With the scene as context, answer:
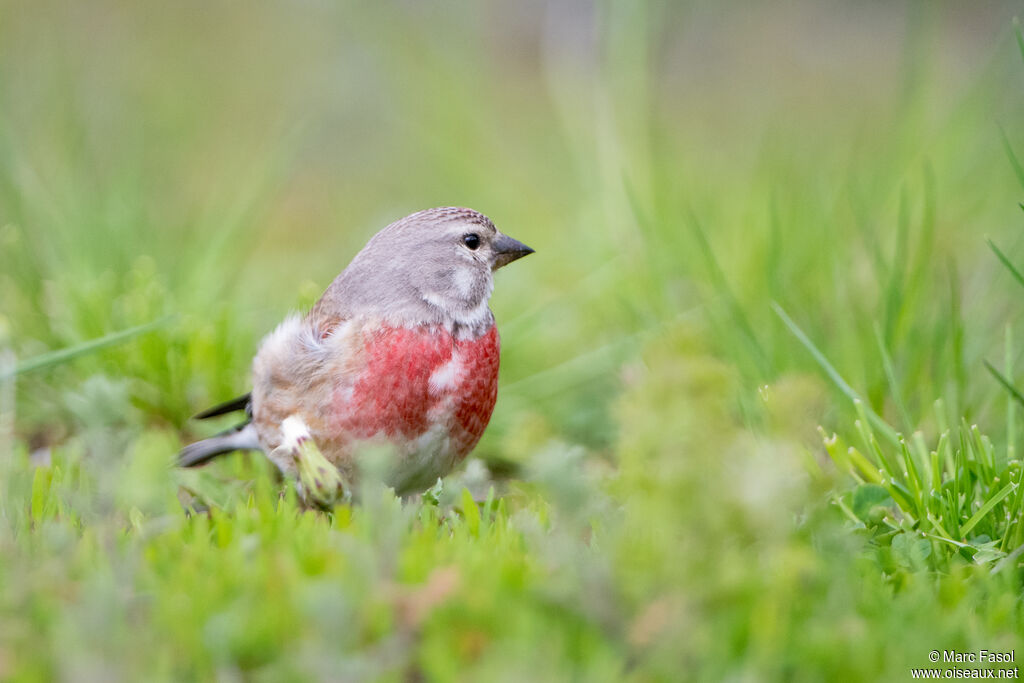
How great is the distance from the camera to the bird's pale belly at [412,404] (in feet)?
10.1

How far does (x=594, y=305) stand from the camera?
4.84 m

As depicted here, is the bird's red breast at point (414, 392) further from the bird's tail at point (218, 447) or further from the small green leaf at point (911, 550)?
the small green leaf at point (911, 550)

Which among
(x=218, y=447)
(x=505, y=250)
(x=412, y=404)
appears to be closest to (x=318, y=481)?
(x=412, y=404)

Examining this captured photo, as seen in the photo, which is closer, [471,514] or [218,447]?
[471,514]

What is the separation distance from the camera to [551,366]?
15.0ft

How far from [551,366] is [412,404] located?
157cm

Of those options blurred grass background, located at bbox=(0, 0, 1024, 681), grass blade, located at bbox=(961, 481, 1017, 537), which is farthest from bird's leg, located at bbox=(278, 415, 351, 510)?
grass blade, located at bbox=(961, 481, 1017, 537)

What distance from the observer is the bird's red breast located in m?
3.08

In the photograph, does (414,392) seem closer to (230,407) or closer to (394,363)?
(394,363)

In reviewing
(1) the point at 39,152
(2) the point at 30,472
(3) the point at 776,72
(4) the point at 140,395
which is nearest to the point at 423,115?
(1) the point at 39,152

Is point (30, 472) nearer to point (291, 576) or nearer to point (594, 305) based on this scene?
point (291, 576)

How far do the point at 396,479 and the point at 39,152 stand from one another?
326cm

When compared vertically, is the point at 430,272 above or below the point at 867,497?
above

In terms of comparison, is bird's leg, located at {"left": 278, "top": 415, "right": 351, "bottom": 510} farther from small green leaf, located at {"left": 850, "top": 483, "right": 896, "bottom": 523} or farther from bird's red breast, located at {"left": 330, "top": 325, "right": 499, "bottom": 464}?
small green leaf, located at {"left": 850, "top": 483, "right": 896, "bottom": 523}
